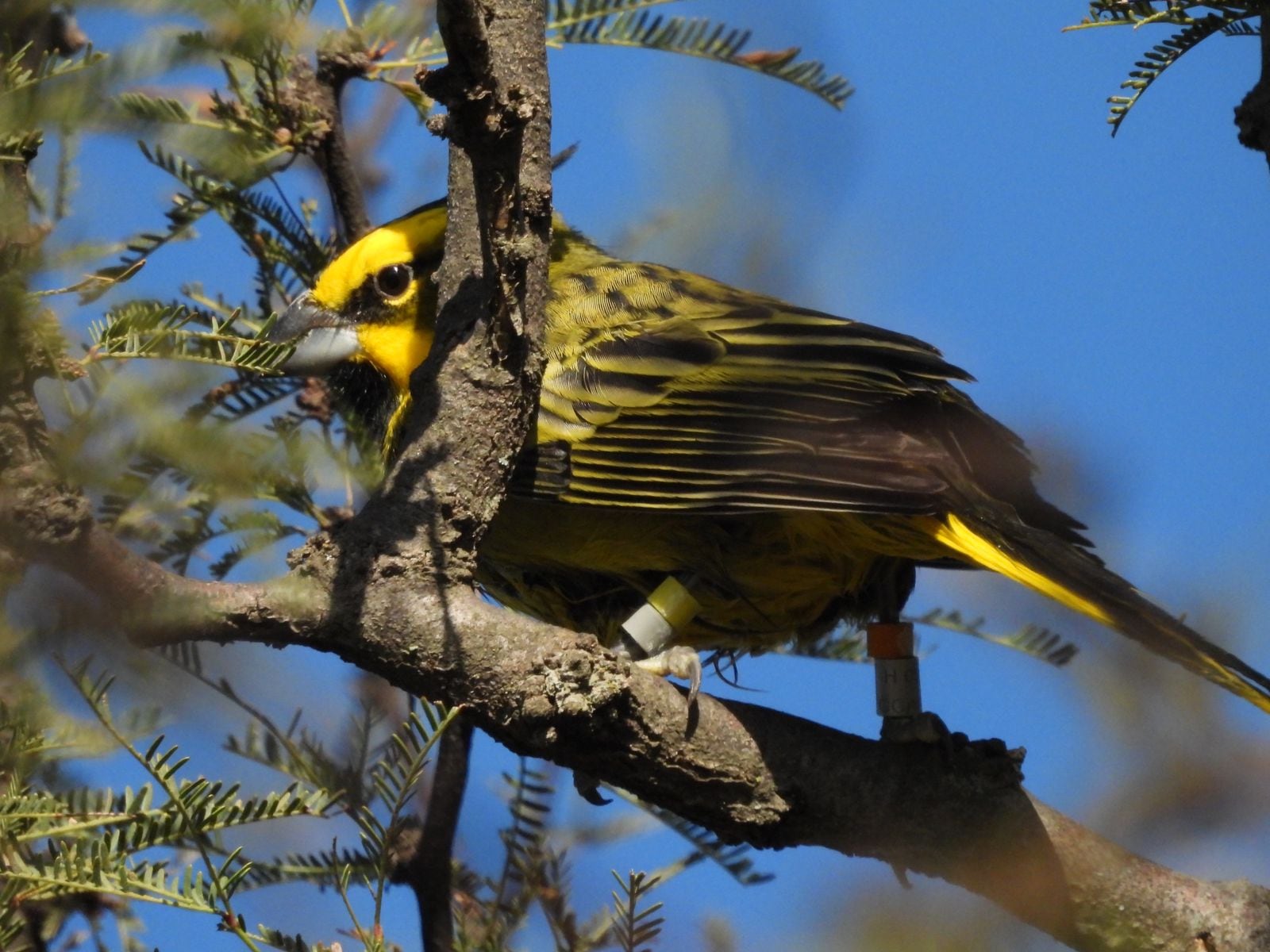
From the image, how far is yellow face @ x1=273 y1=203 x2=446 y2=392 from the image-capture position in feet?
14.1

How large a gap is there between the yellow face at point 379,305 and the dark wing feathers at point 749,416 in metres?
0.42

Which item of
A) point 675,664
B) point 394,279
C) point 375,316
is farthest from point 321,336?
point 675,664

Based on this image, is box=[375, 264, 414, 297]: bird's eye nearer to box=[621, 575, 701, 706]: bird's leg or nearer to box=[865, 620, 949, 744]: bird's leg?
box=[621, 575, 701, 706]: bird's leg

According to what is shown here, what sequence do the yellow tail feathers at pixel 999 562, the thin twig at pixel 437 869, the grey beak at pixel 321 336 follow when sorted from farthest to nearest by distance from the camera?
1. the grey beak at pixel 321 336
2. the thin twig at pixel 437 869
3. the yellow tail feathers at pixel 999 562

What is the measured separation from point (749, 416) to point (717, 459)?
0.74ft

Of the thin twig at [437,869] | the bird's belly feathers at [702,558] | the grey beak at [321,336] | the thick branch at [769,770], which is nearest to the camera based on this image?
the thick branch at [769,770]

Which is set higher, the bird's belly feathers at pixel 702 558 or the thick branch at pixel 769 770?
the bird's belly feathers at pixel 702 558

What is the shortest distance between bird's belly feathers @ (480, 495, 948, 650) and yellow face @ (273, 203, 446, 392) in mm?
702

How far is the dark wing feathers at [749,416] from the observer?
11.6 ft

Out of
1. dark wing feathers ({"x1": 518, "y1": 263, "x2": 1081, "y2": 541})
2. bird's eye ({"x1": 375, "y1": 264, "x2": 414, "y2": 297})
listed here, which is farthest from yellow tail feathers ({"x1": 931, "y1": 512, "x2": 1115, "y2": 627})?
bird's eye ({"x1": 375, "y1": 264, "x2": 414, "y2": 297})

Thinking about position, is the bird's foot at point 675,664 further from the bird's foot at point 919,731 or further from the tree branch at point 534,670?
the bird's foot at point 919,731

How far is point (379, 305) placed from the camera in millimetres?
4344

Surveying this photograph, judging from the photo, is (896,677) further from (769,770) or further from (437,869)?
(437,869)

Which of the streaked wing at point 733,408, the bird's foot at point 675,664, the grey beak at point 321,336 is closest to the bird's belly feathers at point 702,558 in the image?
the streaked wing at point 733,408
